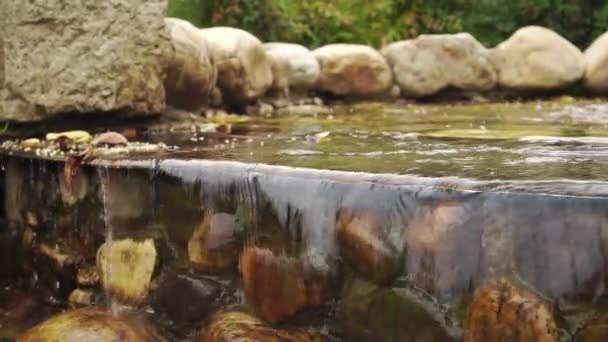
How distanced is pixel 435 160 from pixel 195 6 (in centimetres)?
722

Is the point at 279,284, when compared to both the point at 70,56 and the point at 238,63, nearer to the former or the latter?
the point at 70,56

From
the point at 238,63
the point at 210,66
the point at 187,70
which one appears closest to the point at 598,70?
the point at 238,63

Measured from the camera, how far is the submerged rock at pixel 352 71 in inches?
340

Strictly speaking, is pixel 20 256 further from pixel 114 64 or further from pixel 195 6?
pixel 195 6

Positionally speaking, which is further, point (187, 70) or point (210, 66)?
point (210, 66)

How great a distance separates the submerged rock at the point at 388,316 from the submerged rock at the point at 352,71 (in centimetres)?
573

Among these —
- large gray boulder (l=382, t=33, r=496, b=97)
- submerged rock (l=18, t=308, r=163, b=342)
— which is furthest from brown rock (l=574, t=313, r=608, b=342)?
large gray boulder (l=382, t=33, r=496, b=97)

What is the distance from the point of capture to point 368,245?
2.83m

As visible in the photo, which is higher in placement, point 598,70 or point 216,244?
point 598,70

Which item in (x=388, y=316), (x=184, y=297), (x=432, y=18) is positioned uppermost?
Result: (x=432, y=18)

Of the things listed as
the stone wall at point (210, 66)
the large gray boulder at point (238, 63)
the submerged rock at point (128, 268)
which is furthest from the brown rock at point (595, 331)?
the large gray boulder at point (238, 63)

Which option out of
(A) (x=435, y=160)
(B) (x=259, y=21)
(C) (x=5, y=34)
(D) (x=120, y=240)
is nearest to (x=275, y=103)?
(B) (x=259, y=21)

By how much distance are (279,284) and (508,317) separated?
0.92 meters

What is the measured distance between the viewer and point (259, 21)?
10.0 metres
